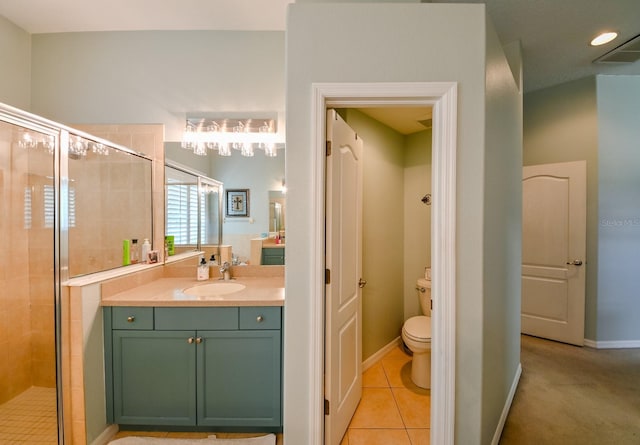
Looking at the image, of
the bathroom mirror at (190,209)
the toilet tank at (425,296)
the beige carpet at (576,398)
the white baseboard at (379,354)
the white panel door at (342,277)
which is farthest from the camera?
the toilet tank at (425,296)

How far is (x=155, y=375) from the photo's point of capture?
1631 mm

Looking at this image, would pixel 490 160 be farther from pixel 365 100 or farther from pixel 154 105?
pixel 154 105

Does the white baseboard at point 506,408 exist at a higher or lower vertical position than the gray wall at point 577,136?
lower

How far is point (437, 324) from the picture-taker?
138cm

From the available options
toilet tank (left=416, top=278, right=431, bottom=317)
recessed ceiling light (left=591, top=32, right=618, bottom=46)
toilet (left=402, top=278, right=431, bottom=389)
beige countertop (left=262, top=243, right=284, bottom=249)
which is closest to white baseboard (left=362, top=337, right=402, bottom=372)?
toilet (left=402, top=278, right=431, bottom=389)

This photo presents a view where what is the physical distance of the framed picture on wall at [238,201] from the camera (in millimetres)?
2180

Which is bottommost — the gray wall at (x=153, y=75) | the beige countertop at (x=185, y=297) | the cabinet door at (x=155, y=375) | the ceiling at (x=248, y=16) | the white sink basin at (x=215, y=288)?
the cabinet door at (x=155, y=375)

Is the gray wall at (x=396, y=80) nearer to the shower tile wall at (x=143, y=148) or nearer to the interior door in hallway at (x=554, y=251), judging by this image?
the shower tile wall at (x=143, y=148)

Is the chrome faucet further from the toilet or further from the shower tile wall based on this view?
the toilet

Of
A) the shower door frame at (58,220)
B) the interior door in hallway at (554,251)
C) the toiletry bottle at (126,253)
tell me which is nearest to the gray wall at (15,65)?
the shower door frame at (58,220)

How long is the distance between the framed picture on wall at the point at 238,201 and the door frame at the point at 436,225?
1018mm

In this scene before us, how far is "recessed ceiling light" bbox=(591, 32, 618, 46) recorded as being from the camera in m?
2.16

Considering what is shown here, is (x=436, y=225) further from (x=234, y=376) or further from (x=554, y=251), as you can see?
(x=554, y=251)

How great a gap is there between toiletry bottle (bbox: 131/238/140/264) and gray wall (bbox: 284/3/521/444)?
152 centimetres
